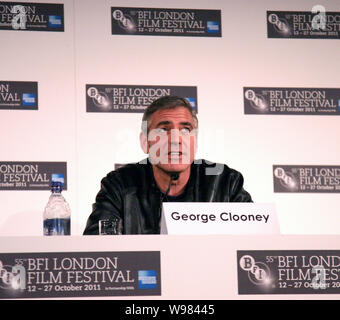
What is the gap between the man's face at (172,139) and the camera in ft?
11.3

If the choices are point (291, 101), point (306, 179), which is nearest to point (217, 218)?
point (306, 179)

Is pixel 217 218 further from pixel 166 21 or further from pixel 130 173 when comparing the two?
pixel 166 21

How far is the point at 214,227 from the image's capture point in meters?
2.42

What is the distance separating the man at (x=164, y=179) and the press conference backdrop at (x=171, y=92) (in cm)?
98

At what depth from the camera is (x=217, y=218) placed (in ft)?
8.07

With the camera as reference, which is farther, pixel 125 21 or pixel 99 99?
pixel 125 21

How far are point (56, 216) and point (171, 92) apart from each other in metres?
2.11

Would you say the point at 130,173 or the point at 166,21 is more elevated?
the point at 166,21

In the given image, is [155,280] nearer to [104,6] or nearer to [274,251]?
[274,251]

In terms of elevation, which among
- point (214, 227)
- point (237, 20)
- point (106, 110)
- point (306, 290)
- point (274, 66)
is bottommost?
point (306, 290)

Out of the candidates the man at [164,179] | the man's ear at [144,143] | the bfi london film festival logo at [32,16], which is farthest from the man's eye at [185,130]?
the bfi london film festival logo at [32,16]

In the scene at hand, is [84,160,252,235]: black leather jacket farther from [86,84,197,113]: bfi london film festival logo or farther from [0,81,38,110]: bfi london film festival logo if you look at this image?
[0,81,38,110]: bfi london film festival logo

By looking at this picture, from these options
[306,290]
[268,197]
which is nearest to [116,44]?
[268,197]

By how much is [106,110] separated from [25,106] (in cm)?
51
